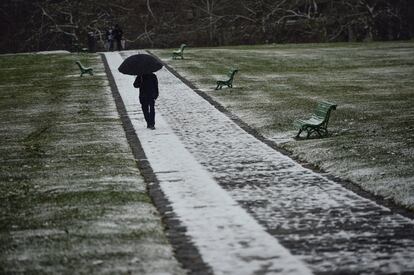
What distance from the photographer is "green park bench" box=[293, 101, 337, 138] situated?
55.9 feet

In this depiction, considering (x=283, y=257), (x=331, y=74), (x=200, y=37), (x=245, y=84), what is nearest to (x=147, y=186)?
(x=283, y=257)

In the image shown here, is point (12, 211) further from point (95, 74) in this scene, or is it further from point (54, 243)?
point (95, 74)

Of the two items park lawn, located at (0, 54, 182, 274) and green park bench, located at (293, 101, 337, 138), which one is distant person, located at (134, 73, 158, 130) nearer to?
park lawn, located at (0, 54, 182, 274)

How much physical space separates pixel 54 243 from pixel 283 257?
3064mm

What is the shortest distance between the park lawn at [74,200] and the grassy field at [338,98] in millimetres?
4159

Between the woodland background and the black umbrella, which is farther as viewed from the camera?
the woodland background

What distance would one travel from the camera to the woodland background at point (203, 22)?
2429 inches

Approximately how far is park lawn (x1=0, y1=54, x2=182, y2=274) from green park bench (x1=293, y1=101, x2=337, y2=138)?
457cm

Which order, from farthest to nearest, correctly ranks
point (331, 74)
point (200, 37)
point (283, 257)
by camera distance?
point (200, 37), point (331, 74), point (283, 257)

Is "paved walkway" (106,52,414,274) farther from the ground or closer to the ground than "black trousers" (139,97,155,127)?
closer to the ground

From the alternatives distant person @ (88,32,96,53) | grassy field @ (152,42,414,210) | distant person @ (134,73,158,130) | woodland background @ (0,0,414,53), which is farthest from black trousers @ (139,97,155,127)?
woodland background @ (0,0,414,53)

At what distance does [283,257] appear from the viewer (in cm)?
839

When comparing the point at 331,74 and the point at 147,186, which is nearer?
the point at 147,186

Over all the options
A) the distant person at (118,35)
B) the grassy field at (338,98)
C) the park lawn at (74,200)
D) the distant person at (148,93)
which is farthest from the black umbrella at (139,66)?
the distant person at (118,35)
